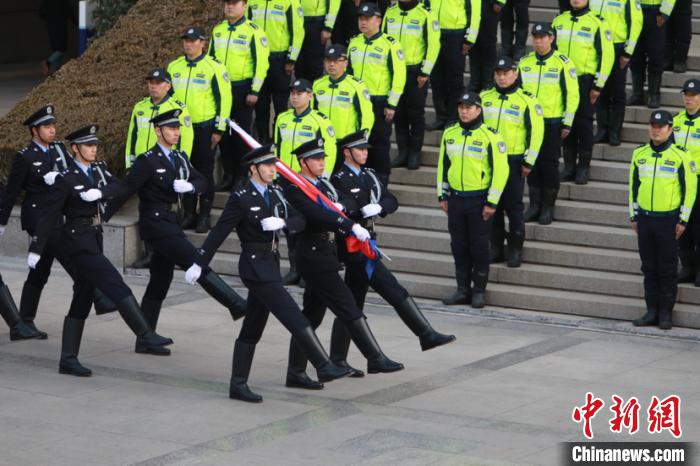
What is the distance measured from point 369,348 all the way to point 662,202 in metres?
3.53

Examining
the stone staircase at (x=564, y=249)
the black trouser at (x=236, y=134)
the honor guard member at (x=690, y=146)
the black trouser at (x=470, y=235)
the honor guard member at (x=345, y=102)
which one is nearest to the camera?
the honor guard member at (x=690, y=146)

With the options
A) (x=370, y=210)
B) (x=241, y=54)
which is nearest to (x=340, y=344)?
(x=370, y=210)

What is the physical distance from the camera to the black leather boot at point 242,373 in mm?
12156

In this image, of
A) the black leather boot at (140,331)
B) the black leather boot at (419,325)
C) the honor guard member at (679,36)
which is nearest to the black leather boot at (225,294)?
the black leather boot at (140,331)

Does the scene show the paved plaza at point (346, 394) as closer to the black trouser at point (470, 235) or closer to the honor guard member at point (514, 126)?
the black trouser at point (470, 235)

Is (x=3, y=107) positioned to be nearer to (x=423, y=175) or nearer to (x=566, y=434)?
(x=423, y=175)

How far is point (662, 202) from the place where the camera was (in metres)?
14.4

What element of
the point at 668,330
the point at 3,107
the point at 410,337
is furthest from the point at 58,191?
the point at 3,107

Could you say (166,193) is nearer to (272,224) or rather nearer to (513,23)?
(272,224)

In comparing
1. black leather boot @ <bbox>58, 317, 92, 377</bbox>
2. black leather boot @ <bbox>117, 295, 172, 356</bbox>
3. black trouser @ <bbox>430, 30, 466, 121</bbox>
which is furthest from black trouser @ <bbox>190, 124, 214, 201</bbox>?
black leather boot @ <bbox>58, 317, 92, 377</bbox>

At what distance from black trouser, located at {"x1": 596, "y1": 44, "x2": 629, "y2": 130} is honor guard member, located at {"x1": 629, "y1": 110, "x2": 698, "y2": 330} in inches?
103

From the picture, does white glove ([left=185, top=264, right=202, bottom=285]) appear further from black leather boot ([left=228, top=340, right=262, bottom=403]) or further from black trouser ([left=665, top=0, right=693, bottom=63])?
black trouser ([left=665, top=0, right=693, bottom=63])

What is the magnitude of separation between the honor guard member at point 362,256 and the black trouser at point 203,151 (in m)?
4.43

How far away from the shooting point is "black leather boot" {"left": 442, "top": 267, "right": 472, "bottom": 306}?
1561cm
